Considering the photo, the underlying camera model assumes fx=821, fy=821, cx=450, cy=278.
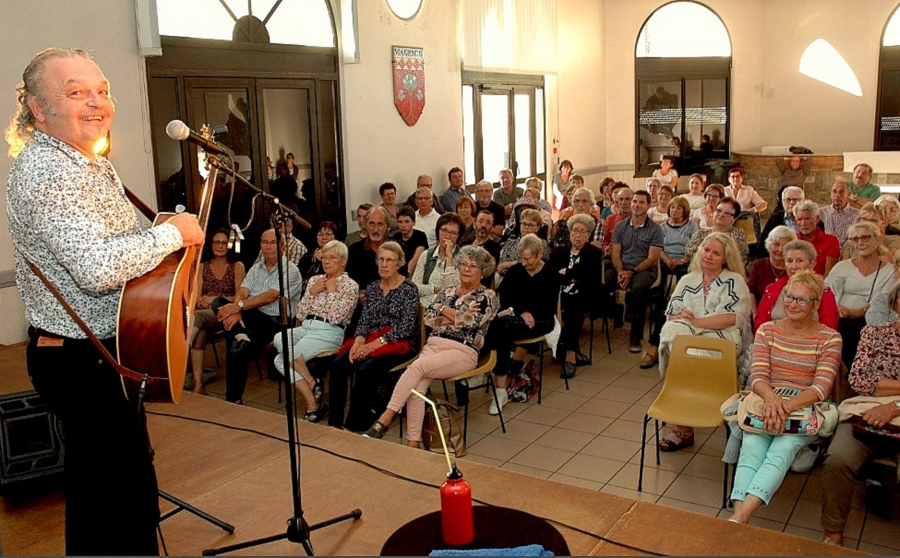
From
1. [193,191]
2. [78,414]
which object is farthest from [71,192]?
[193,191]

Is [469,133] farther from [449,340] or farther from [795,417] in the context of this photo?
[795,417]

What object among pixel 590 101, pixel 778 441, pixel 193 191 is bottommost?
pixel 778 441

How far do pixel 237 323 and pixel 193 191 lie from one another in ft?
4.80

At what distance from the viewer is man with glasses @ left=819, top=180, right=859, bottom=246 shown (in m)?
6.59

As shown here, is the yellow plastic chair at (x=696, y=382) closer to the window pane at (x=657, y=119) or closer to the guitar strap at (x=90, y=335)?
the guitar strap at (x=90, y=335)

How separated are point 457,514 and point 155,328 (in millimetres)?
875

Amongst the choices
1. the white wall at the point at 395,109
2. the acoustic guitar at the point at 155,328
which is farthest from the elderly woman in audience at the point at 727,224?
the acoustic guitar at the point at 155,328

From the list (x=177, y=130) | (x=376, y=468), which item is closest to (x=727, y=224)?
(x=376, y=468)

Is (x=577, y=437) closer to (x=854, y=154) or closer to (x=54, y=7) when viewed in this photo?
(x=54, y=7)

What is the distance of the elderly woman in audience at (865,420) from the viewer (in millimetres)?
3168

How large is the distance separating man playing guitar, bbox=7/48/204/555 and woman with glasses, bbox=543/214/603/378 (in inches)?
144

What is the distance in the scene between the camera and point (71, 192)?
1927 millimetres

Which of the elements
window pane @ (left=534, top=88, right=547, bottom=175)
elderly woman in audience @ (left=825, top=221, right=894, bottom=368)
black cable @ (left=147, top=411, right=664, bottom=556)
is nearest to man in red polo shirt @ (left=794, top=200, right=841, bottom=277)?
elderly woman in audience @ (left=825, top=221, right=894, bottom=368)

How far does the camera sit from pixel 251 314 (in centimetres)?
534
